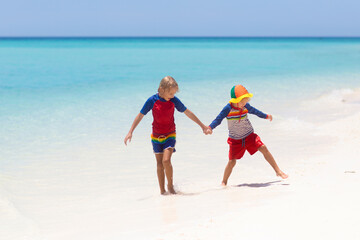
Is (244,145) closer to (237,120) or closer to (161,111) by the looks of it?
(237,120)

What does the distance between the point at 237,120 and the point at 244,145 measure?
0.99ft

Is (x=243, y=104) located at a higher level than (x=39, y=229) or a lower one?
higher

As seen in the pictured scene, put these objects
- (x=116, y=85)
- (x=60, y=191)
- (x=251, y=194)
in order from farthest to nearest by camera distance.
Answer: (x=116, y=85) < (x=60, y=191) < (x=251, y=194)

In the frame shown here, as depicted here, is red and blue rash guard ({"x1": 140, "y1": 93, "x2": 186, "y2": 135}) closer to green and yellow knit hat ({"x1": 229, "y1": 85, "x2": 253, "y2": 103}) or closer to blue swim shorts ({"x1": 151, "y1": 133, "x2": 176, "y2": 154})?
blue swim shorts ({"x1": 151, "y1": 133, "x2": 176, "y2": 154})

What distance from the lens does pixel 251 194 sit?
4387 millimetres

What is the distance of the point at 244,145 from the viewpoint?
4.95 metres

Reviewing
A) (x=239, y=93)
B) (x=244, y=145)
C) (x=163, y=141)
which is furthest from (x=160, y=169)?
(x=239, y=93)

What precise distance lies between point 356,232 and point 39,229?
8.92 feet

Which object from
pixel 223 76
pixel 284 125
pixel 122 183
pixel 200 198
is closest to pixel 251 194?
pixel 200 198

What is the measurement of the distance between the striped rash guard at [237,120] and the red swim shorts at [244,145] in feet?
0.16

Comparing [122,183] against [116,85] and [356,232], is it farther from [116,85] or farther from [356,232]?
[116,85]

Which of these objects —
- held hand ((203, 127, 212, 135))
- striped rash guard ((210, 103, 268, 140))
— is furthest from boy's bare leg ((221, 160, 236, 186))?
held hand ((203, 127, 212, 135))

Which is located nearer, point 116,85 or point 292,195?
point 292,195

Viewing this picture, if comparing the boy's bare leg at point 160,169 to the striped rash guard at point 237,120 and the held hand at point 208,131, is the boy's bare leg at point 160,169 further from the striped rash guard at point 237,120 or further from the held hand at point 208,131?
the striped rash guard at point 237,120
